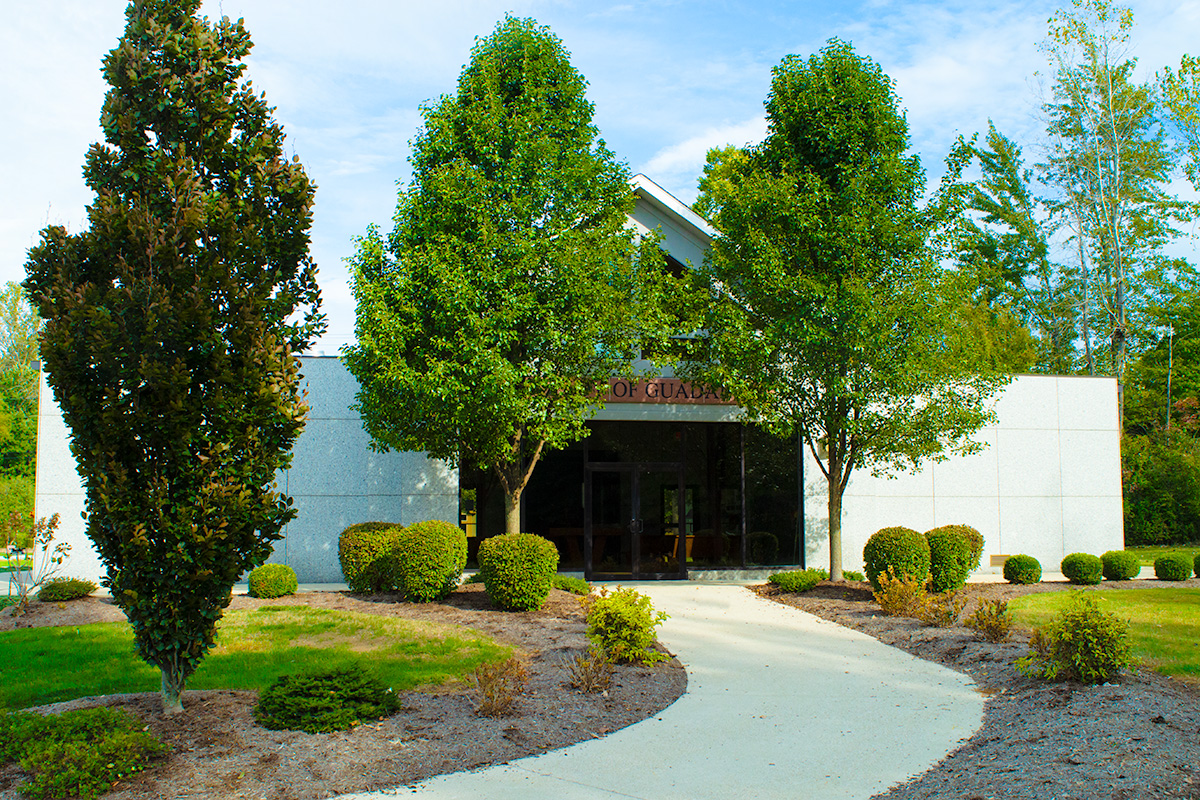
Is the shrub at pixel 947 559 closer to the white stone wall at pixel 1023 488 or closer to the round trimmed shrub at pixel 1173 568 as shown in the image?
the white stone wall at pixel 1023 488

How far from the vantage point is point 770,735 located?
6516 mm

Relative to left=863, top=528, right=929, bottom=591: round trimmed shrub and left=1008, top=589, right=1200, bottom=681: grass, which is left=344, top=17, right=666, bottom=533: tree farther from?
left=1008, top=589, right=1200, bottom=681: grass

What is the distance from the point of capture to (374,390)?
13477mm

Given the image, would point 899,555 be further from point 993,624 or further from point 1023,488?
point 1023,488

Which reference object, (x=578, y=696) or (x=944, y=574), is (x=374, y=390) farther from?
(x=944, y=574)

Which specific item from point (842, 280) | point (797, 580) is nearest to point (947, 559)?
point (797, 580)

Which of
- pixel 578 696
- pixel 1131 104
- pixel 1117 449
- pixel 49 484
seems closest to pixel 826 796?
pixel 578 696

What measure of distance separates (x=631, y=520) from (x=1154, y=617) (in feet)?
29.8

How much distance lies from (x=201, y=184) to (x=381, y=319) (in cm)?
607

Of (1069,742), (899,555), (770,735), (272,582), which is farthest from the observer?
(272,582)

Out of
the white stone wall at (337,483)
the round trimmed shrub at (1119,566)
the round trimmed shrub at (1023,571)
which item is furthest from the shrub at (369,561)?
the round trimmed shrub at (1119,566)

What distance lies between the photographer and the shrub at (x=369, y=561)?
46.3ft

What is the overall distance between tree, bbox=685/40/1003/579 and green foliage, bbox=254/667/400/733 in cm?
891

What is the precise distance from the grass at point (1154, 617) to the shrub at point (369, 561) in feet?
33.4
